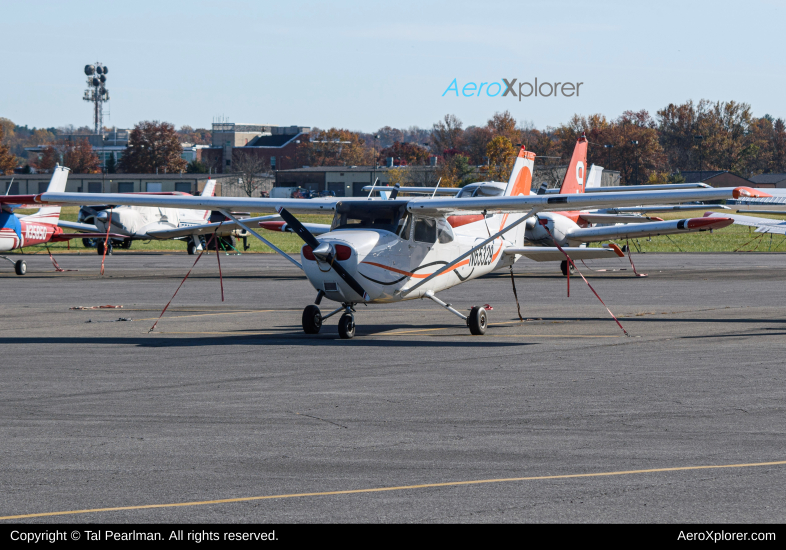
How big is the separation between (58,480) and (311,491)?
1.86m

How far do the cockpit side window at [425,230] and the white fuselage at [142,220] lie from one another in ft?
110

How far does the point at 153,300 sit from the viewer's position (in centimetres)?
2320

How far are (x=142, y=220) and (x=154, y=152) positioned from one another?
368 feet

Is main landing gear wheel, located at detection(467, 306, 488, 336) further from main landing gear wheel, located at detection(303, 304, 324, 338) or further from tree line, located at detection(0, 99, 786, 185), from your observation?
tree line, located at detection(0, 99, 786, 185)

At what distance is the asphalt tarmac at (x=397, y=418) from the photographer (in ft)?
19.8

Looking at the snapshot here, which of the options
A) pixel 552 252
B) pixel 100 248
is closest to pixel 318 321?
pixel 552 252

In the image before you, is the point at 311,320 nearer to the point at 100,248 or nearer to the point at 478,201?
the point at 478,201

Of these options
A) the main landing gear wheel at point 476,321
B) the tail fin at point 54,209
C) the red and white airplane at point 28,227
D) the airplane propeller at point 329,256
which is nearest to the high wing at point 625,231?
the main landing gear wheel at point 476,321

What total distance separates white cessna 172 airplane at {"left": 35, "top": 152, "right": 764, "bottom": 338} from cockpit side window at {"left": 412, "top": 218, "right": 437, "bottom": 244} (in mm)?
18

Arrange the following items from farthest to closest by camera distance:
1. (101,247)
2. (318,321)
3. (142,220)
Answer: (142,220) < (101,247) < (318,321)

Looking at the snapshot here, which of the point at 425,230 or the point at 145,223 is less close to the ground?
the point at 425,230

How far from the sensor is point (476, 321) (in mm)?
15859

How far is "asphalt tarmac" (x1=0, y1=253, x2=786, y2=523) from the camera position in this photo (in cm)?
603

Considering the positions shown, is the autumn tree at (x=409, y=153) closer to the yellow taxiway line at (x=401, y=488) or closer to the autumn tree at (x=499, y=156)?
the autumn tree at (x=499, y=156)
